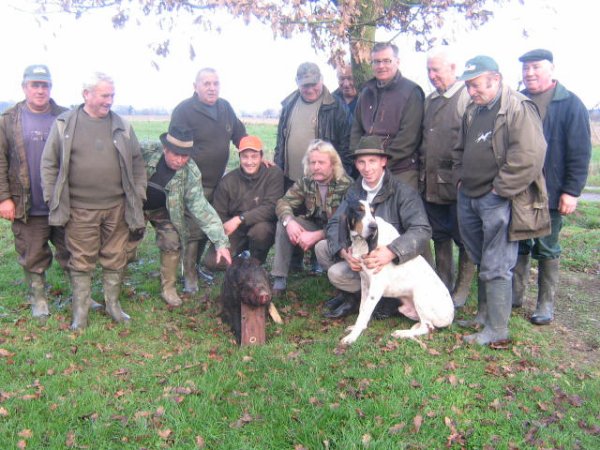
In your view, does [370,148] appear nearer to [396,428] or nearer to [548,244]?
[548,244]

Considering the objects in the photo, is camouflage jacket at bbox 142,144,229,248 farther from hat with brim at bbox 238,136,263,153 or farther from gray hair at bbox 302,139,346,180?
gray hair at bbox 302,139,346,180

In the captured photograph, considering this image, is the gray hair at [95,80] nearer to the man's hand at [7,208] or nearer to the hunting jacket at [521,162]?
the man's hand at [7,208]

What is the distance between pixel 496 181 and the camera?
4906mm

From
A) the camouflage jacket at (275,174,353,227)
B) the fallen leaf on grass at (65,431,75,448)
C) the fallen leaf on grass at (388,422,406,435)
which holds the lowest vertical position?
the fallen leaf on grass at (388,422,406,435)

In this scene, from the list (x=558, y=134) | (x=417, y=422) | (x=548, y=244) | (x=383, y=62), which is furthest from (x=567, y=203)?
(x=417, y=422)

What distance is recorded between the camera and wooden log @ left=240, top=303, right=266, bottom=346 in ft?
17.9

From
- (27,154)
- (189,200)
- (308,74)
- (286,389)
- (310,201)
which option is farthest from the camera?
(308,74)

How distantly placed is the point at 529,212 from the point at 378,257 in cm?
145

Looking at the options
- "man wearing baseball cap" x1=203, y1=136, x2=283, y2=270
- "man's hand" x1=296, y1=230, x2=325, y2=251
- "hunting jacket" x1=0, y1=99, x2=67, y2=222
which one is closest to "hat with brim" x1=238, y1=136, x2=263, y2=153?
"man wearing baseball cap" x1=203, y1=136, x2=283, y2=270

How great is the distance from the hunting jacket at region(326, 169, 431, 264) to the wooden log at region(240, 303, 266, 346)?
107 cm

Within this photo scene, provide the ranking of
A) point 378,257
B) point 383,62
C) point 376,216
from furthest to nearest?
point 383,62 → point 376,216 → point 378,257

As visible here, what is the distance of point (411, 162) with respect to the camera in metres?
6.30

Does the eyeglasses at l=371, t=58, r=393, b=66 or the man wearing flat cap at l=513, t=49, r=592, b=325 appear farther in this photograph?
the eyeglasses at l=371, t=58, r=393, b=66

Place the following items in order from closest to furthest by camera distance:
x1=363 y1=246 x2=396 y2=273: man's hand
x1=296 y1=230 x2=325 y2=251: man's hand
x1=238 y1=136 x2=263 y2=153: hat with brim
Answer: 1. x1=363 y1=246 x2=396 y2=273: man's hand
2. x1=296 y1=230 x2=325 y2=251: man's hand
3. x1=238 y1=136 x2=263 y2=153: hat with brim
